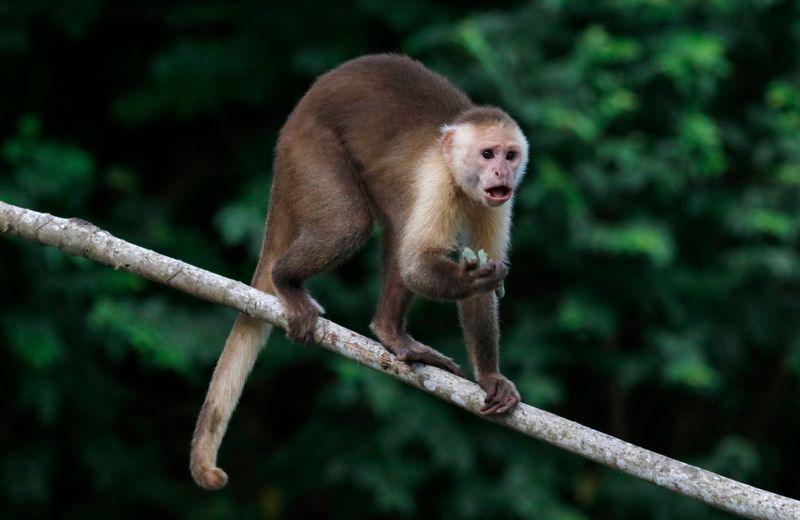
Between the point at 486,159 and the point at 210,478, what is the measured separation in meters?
1.72

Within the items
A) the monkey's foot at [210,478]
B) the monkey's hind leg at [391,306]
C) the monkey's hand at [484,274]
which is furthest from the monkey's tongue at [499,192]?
the monkey's foot at [210,478]

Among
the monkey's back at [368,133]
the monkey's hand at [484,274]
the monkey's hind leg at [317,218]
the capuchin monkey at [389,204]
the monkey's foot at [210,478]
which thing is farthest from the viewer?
the monkey's back at [368,133]

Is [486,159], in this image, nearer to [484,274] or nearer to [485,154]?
[485,154]

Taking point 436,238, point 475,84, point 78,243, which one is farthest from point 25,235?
point 475,84

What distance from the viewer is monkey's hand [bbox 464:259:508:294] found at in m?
4.46

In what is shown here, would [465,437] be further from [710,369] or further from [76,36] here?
[76,36]

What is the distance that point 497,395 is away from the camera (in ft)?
15.2

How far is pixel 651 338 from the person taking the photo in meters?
8.68

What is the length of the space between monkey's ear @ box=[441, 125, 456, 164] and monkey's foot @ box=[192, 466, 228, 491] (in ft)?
5.29

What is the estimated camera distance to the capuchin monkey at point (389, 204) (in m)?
4.89

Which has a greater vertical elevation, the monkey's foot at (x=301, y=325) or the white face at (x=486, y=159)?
the white face at (x=486, y=159)

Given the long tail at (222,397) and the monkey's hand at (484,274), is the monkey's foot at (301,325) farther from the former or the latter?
the monkey's hand at (484,274)

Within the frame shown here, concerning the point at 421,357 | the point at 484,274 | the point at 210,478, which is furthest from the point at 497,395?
the point at 210,478

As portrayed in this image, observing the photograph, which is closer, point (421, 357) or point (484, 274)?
point (484, 274)
